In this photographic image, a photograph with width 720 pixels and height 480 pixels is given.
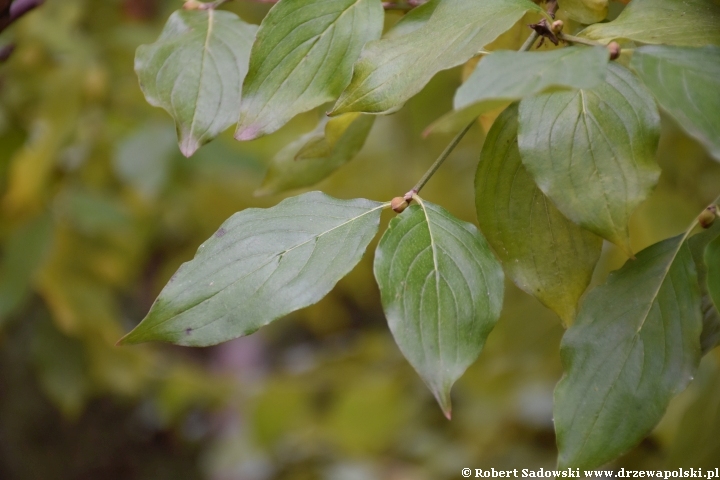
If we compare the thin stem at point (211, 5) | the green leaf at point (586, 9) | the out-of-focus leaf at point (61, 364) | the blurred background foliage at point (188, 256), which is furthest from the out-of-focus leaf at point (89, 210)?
the green leaf at point (586, 9)

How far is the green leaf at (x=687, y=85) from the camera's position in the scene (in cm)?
35

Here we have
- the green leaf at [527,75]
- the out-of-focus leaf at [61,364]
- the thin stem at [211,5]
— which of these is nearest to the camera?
the green leaf at [527,75]

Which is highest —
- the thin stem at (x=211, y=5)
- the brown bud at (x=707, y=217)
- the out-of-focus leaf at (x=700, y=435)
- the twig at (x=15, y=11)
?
the twig at (x=15, y=11)

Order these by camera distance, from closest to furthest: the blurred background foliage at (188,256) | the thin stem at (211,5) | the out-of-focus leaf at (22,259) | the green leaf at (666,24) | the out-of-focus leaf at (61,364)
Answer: the green leaf at (666,24), the thin stem at (211,5), the blurred background foliage at (188,256), the out-of-focus leaf at (22,259), the out-of-focus leaf at (61,364)

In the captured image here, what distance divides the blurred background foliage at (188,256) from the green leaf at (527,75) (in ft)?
0.77

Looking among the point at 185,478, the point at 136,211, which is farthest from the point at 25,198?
the point at 185,478

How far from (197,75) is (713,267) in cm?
38

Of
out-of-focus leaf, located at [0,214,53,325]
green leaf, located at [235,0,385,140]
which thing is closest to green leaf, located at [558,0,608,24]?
green leaf, located at [235,0,385,140]

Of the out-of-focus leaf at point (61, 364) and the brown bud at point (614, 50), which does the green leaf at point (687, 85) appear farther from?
the out-of-focus leaf at point (61, 364)

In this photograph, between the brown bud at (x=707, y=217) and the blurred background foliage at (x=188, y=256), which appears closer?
the brown bud at (x=707, y=217)

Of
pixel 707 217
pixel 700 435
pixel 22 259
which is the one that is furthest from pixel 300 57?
pixel 22 259

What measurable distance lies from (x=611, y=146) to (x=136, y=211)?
1208mm

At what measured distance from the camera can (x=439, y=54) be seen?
0.41m

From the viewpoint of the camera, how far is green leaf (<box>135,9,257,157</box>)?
0.51 metres
